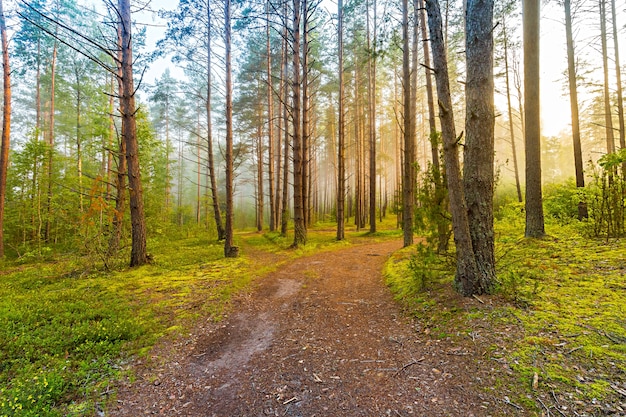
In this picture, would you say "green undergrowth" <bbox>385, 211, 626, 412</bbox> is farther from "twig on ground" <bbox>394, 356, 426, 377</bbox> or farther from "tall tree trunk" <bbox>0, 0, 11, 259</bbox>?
"tall tree trunk" <bbox>0, 0, 11, 259</bbox>

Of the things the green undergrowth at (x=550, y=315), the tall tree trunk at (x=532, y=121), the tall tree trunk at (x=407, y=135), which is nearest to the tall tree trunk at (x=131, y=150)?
the green undergrowth at (x=550, y=315)

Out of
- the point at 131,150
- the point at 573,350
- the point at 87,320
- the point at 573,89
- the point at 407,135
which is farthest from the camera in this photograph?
the point at 407,135

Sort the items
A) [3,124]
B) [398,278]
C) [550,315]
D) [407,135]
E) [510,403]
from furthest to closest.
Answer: [407,135]
[3,124]
[398,278]
[550,315]
[510,403]

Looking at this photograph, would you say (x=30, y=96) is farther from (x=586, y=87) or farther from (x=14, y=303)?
(x=586, y=87)

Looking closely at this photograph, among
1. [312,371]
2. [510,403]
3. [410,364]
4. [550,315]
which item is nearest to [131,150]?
[312,371]

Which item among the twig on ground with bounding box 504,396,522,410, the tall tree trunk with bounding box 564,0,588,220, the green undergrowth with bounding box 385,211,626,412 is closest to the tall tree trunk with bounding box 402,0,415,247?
the green undergrowth with bounding box 385,211,626,412

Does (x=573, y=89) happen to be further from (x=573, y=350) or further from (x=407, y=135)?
(x=573, y=350)

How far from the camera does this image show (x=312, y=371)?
2.84m

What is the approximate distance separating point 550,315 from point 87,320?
6.15m

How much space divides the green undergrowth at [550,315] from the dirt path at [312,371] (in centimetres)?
38

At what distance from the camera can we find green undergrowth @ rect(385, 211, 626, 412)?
2094mm

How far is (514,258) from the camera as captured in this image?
5305 millimetres

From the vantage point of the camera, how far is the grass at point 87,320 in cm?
248

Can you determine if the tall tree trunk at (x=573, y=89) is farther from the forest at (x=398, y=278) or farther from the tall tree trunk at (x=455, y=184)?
the tall tree trunk at (x=455, y=184)
